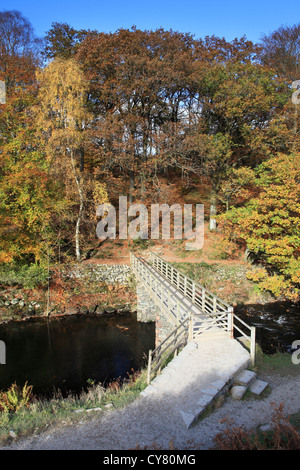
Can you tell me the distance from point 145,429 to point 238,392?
2.68m

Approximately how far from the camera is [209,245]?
25766mm

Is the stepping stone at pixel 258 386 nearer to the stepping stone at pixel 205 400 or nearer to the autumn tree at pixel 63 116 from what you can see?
the stepping stone at pixel 205 400

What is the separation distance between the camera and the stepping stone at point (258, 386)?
25.7 ft

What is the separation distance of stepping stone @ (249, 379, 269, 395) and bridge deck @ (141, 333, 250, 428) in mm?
523

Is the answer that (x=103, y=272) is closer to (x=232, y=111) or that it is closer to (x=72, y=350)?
(x=72, y=350)

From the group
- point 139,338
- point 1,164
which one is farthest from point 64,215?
point 139,338

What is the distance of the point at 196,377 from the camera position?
8.09 meters

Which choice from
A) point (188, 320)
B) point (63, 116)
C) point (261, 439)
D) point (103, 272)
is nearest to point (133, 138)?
point (63, 116)

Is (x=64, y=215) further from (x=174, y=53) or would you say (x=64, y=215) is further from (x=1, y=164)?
(x=174, y=53)

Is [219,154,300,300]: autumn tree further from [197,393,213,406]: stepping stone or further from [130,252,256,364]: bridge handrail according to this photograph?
[197,393,213,406]: stepping stone

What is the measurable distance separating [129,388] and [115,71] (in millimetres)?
23742

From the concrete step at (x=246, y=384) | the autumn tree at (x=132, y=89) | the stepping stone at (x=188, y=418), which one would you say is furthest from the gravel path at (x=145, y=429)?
the autumn tree at (x=132, y=89)

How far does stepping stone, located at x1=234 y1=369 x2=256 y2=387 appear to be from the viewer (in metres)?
8.04

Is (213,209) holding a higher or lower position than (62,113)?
lower
